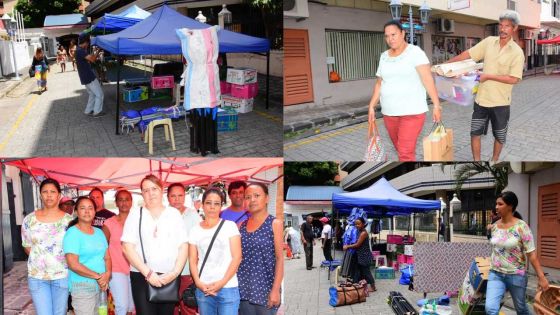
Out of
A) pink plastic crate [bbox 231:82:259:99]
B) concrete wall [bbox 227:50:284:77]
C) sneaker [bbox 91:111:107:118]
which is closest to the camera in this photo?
sneaker [bbox 91:111:107:118]

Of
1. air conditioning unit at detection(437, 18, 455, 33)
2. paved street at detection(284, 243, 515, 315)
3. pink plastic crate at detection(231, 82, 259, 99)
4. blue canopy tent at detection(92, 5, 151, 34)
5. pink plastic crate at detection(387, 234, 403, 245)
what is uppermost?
blue canopy tent at detection(92, 5, 151, 34)

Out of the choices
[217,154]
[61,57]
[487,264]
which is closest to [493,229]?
[487,264]

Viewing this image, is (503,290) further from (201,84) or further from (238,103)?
(238,103)

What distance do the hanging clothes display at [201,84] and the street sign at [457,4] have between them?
8.06 feet

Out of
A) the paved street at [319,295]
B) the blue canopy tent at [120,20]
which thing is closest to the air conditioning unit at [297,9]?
the paved street at [319,295]

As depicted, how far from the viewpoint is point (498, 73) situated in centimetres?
390

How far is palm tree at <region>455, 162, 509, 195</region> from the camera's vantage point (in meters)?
4.59

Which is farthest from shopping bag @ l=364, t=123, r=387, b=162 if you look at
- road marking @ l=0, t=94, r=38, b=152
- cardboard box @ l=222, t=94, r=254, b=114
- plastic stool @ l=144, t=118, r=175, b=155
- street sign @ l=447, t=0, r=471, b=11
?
road marking @ l=0, t=94, r=38, b=152

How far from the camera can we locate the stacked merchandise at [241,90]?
7.56 meters

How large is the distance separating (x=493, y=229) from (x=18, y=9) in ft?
26.6

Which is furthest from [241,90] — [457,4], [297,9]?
[457,4]

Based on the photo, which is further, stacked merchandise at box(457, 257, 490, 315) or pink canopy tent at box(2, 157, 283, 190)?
pink canopy tent at box(2, 157, 283, 190)

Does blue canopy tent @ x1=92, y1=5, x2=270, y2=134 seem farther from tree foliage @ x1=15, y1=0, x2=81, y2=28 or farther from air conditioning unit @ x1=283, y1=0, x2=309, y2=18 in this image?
air conditioning unit @ x1=283, y1=0, x2=309, y2=18

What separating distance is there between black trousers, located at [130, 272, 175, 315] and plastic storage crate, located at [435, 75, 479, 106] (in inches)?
112
